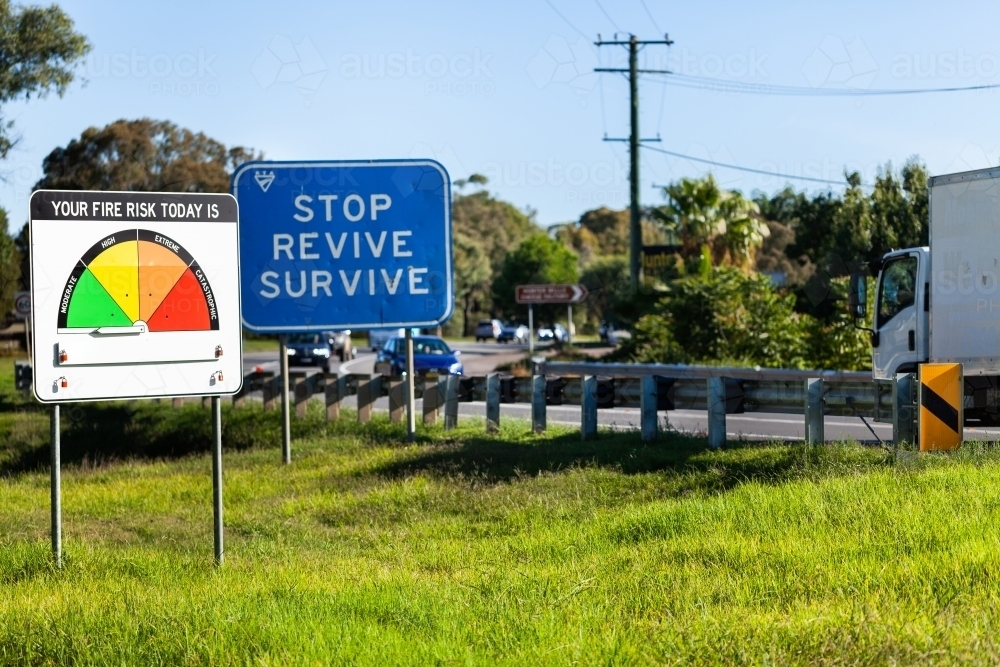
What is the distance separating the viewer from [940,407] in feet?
34.3

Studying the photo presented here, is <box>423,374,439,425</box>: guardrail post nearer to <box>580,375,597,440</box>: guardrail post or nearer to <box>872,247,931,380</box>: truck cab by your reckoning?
<box>580,375,597,440</box>: guardrail post

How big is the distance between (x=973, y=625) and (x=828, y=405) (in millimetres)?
7936

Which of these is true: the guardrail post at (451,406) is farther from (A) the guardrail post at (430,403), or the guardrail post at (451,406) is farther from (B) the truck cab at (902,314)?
(B) the truck cab at (902,314)

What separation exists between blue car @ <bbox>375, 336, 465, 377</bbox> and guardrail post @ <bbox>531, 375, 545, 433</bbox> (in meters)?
17.5

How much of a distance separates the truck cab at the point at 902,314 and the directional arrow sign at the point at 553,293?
63.5 feet

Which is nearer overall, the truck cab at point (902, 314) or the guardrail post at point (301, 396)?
the truck cab at point (902, 314)

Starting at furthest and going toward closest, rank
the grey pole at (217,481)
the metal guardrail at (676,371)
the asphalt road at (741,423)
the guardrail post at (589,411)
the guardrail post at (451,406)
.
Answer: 1. the metal guardrail at (676,371)
2. the guardrail post at (451,406)
3. the asphalt road at (741,423)
4. the guardrail post at (589,411)
5. the grey pole at (217,481)

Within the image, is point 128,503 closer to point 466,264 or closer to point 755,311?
Answer: point 755,311

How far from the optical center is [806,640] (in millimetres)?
4984

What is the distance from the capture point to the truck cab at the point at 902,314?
14.3 meters

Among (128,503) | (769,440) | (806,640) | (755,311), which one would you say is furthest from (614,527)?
(755,311)

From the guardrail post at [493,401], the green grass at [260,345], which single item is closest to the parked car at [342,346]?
the green grass at [260,345]

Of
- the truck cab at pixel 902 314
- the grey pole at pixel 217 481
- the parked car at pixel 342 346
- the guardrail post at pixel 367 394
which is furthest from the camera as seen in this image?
the parked car at pixel 342 346

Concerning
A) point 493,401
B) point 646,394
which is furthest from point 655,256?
point 646,394
